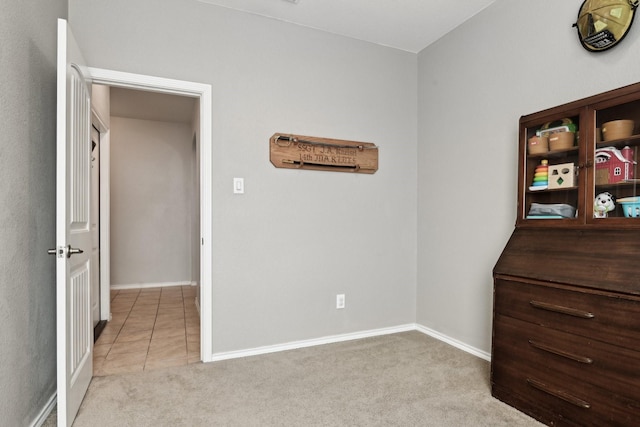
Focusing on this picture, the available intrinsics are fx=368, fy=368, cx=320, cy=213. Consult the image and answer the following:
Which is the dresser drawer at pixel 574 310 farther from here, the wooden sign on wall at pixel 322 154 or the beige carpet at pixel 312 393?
the wooden sign on wall at pixel 322 154

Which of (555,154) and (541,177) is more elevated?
(555,154)

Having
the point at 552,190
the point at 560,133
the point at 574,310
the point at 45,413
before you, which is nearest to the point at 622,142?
the point at 560,133

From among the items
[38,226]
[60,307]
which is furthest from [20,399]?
[38,226]

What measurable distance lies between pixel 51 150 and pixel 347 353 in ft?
7.79

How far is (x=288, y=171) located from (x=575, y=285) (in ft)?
6.58

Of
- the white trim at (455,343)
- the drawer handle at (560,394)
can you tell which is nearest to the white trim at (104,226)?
the white trim at (455,343)

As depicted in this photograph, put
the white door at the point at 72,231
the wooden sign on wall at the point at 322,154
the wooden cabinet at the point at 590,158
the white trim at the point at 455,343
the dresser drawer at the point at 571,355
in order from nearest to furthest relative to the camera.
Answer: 1. the dresser drawer at the point at 571,355
2. the white door at the point at 72,231
3. the wooden cabinet at the point at 590,158
4. the white trim at the point at 455,343
5. the wooden sign on wall at the point at 322,154

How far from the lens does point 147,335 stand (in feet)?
10.7

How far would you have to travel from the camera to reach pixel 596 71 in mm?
2064

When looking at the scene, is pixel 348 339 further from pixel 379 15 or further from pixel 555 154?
pixel 379 15

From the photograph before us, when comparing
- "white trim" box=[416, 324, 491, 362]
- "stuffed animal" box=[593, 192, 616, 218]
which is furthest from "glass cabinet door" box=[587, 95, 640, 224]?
"white trim" box=[416, 324, 491, 362]

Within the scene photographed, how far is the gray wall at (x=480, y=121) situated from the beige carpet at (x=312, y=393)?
58cm

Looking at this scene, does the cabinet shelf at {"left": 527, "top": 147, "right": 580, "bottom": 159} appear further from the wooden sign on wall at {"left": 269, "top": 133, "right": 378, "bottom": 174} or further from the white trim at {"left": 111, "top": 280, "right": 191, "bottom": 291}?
the white trim at {"left": 111, "top": 280, "right": 191, "bottom": 291}

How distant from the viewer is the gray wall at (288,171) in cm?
257
